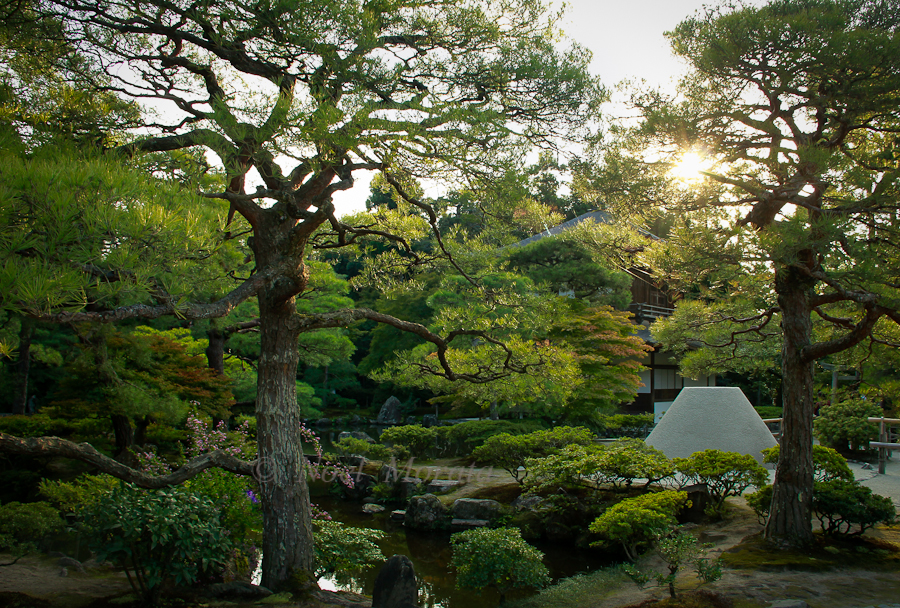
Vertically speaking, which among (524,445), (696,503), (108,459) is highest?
(108,459)

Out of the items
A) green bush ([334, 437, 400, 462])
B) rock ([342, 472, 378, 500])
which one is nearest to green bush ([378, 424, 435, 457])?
green bush ([334, 437, 400, 462])

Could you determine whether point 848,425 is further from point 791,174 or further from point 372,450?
point 372,450

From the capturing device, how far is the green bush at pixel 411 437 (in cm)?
1046

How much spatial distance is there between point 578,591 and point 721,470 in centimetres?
268

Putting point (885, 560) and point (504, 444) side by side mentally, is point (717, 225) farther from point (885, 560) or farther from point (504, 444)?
point (504, 444)

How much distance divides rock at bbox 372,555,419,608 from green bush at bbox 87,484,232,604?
127 cm

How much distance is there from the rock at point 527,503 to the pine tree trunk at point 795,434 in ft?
10.0

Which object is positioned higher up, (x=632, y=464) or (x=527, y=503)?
(x=632, y=464)

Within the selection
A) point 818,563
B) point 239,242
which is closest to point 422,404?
point 239,242

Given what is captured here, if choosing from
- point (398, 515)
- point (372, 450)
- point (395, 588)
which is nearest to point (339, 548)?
point (395, 588)

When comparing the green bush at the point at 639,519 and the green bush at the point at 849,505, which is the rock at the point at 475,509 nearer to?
the green bush at the point at 639,519

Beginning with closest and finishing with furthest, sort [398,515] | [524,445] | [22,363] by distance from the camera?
[524,445]
[398,515]
[22,363]

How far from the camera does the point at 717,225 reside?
5.21m

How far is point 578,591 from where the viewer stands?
16.6 ft
